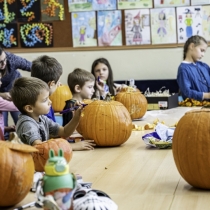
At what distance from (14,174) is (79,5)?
5.37 metres

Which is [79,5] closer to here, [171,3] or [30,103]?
[171,3]

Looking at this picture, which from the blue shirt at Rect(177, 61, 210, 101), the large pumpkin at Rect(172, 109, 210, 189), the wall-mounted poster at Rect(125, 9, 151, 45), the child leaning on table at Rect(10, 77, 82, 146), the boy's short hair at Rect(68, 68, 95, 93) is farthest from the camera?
the wall-mounted poster at Rect(125, 9, 151, 45)

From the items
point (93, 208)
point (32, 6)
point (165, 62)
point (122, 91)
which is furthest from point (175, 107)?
point (93, 208)

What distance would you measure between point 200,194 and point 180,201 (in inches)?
6.0

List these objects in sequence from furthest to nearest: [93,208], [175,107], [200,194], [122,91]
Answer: [175,107], [122,91], [200,194], [93,208]

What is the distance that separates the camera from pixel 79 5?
6.86 m

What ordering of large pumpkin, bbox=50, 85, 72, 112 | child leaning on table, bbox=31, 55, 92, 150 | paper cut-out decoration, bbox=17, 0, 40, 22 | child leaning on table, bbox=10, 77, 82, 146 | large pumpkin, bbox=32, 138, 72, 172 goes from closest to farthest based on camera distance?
1. large pumpkin, bbox=32, 138, 72, 172
2. child leaning on table, bbox=10, 77, 82, 146
3. child leaning on table, bbox=31, 55, 92, 150
4. large pumpkin, bbox=50, 85, 72, 112
5. paper cut-out decoration, bbox=17, 0, 40, 22

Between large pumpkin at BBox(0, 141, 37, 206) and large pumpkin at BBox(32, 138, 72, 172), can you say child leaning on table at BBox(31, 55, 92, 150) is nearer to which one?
large pumpkin at BBox(32, 138, 72, 172)

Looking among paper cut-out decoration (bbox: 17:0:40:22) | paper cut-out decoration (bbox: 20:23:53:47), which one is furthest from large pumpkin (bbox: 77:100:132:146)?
paper cut-out decoration (bbox: 17:0:40:22)

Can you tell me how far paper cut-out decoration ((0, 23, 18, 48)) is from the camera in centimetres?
704

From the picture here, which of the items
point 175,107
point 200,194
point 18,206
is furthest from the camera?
point 175,107

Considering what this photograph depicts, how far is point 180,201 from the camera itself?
1755 millimetres

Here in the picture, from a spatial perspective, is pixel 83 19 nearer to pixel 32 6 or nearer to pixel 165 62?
pixel 32 6

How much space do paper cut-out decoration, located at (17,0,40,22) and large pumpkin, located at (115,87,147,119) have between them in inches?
115
